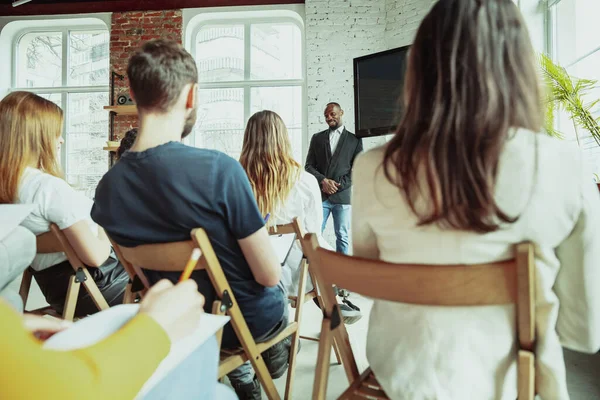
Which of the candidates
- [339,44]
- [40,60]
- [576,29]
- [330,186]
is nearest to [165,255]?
[330,186]

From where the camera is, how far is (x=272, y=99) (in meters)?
6.11

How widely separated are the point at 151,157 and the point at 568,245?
0.94m

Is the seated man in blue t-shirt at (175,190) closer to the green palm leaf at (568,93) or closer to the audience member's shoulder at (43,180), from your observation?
the audience member's shoulder at (43,180)

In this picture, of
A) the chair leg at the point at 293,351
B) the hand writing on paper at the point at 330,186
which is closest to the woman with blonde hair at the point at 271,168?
the chair leg at the point at 293,351

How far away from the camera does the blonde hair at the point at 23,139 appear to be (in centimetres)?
161

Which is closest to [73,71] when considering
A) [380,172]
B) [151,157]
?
[151,157]

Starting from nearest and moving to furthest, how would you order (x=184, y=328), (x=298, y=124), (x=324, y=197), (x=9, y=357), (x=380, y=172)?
1. (x=9, y=357)
2. (x=184, y=328)
3. (x=380, y=172)
4. (x=324, y=197)
5. (x=298, y=124)

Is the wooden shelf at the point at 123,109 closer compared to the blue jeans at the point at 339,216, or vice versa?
the blue jeans at the point at 339,216

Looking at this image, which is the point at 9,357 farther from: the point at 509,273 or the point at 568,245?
the point at 568,245

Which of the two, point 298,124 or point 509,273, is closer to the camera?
point 509,273

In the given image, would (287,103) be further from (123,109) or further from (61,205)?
(61,205)

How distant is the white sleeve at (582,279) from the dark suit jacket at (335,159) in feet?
11.5

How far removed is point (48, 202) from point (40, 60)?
6.21 m

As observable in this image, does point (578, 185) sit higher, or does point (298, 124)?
point (298, 124)
